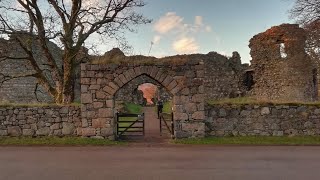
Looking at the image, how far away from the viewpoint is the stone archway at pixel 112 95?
1297 centimetres

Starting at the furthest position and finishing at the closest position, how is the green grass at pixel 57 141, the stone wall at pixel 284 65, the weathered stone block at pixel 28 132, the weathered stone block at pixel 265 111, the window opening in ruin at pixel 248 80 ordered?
the window opening in ruin at pixel 248 80
the stone wall at pixel 284 65
the weathered stone block at pixel 265 111
the weathered stone block at pixel 28 132
the green grass at pixel 57 141

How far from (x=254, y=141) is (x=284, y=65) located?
11.8 metres

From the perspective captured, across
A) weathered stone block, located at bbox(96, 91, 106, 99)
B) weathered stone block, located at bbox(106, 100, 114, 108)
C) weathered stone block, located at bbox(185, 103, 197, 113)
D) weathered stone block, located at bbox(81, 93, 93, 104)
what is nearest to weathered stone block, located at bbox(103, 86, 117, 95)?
weathered stone block, located at bbox(96, 91, 106, 99)

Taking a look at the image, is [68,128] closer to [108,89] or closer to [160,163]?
[108,89]

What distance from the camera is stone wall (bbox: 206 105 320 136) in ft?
43.3

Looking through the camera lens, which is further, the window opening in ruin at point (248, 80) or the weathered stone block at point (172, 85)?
the window opening in ruin at point (248, 80)

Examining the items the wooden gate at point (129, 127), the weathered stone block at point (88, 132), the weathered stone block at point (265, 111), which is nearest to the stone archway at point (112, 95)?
the weathered stone block at point (88, 132)

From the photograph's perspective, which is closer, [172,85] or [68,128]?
[172,85]

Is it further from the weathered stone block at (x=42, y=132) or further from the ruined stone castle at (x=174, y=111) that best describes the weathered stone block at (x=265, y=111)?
the weathered stone block at (x=42, y=132)

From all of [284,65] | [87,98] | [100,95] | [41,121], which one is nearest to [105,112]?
[100,95]

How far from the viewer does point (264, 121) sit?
13.3 m

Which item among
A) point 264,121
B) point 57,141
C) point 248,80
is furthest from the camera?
point 248,80

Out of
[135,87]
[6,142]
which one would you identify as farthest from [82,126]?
[135,87]

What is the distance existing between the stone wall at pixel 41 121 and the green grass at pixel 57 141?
35cm
